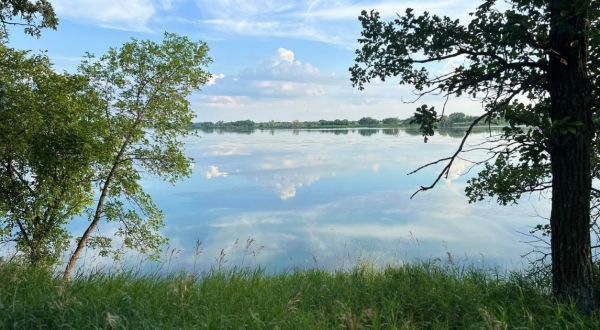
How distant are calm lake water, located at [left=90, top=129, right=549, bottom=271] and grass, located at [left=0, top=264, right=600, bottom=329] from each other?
4.24 feet

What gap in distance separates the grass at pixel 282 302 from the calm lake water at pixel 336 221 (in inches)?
50.9

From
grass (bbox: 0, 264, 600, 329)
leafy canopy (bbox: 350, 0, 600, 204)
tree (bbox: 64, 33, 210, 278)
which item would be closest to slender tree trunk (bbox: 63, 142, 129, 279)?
tree (bbox: 64, 33, 210, 278)

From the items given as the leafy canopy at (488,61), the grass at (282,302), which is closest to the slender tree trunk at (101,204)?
the grass at (282,302)

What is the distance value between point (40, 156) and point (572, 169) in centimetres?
1483

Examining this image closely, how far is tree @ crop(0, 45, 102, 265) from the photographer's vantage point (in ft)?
45.1

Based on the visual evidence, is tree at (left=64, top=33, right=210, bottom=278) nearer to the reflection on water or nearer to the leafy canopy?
the reflection on water

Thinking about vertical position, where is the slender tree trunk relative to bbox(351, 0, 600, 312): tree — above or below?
below

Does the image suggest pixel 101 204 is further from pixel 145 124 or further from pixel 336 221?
pixel 336 221

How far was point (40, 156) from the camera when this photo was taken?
13984 millimetres

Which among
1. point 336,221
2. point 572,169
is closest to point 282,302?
point 572,169

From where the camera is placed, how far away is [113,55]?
1683cm

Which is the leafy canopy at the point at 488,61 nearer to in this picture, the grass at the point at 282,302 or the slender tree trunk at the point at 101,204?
the grass at the point at 282,302

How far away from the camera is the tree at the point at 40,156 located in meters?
13.8

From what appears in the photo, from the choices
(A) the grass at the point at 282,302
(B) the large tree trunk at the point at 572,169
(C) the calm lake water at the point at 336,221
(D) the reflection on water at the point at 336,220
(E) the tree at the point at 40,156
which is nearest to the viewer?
(A) the grass at the point at 282,302
